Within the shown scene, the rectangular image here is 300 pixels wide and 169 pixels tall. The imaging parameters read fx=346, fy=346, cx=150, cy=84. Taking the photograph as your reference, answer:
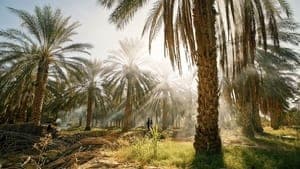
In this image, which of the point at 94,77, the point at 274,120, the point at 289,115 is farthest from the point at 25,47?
the point at 289,115

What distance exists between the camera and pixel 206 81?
33.5ft

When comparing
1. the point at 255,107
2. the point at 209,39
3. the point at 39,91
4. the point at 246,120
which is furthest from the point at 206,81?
the point at 39,91

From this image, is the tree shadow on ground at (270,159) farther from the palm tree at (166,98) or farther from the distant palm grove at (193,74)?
the palm tree at (166,98)

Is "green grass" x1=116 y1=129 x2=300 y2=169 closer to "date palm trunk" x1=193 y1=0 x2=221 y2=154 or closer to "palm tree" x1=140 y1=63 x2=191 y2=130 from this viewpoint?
"date palm trunk" x1=193 y1=0 x2=221 y2=154

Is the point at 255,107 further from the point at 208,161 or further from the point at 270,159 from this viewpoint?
the point at 208,161

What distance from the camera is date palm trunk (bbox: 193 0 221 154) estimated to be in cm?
1005

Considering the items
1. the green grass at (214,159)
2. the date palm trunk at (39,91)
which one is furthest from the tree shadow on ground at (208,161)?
the date palm trunk at (39,91)

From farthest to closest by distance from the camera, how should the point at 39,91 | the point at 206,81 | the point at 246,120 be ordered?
the point at 39,91 < the point at 246,120 < the point at 206,81

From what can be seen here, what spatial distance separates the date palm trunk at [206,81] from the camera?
33.0 feet

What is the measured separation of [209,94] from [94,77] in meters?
23.7

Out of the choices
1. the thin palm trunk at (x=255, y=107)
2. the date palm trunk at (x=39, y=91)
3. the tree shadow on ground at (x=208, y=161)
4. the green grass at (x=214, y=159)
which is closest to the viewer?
the tree shadow on ground at (x=208, y=161)

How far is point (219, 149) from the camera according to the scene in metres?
9.96

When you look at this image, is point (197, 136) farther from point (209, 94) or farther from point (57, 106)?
point (57, 106)

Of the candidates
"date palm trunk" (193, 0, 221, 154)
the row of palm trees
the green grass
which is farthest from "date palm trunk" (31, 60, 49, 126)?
"date palm trunk" (193, 0, 221, 154)
